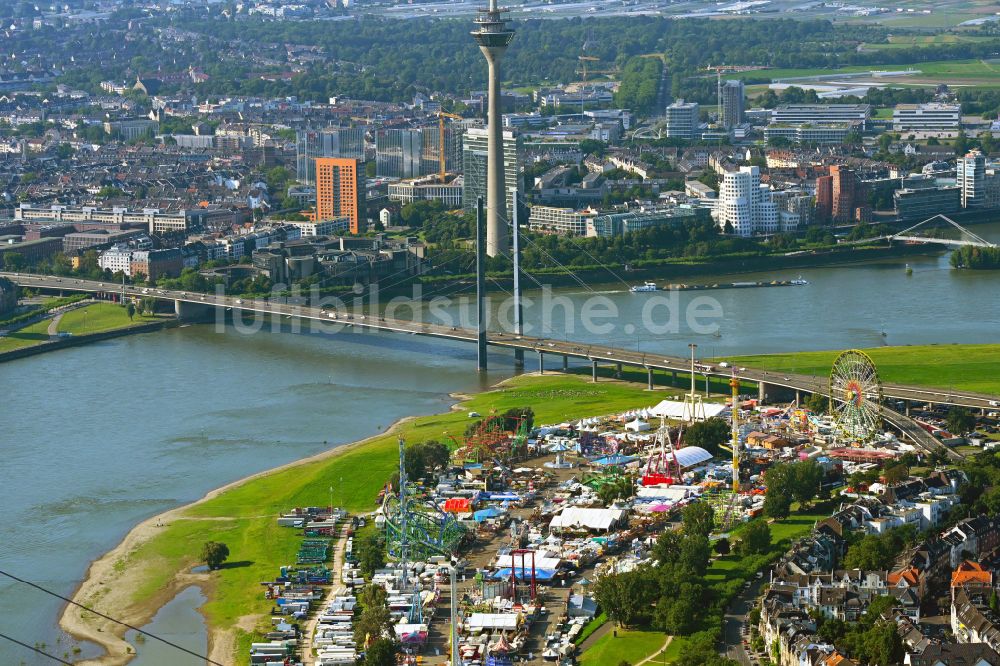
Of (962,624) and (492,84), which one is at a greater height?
(492,84)

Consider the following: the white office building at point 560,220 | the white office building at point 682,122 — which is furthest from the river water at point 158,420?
the white office building at point 682,122

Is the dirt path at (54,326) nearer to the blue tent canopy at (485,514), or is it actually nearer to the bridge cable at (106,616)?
the bridge cable at (106,616)

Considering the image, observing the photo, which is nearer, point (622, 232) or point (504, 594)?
point (504, 594)

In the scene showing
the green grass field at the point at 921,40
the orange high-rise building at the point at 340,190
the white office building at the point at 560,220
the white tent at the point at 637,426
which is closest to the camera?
the white tent at the point at 637,426

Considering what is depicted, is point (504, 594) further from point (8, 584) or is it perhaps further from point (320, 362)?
point (320, 362)

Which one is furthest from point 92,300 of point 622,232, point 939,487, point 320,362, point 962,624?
point 962,624

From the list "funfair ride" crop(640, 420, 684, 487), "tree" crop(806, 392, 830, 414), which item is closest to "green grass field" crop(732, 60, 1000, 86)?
"tree" crop(806, 392, 830, 414)

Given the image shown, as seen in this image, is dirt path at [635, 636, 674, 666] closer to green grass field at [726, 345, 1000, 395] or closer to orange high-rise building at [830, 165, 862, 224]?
green grass field at [726, 345, 1000, 395]
